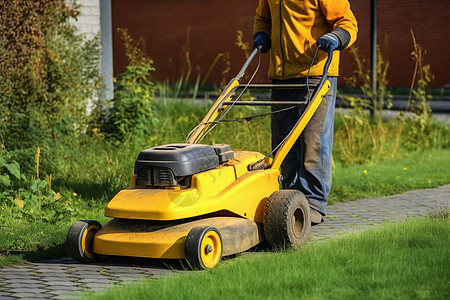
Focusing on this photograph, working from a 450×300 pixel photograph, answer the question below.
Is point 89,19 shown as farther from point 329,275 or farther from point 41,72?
point 329,275

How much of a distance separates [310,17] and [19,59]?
10.7 feet

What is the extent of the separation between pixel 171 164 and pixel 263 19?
214 cm

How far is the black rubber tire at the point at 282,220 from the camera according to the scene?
5.18m

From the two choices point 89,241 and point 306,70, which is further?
point 306,70

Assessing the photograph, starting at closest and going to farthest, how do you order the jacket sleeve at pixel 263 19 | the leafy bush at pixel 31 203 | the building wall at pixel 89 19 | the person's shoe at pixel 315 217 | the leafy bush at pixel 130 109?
the person's shoe at pixel 315 217
the leafy bush at pixel 31 203
the jacket sleeve at pixel 263 19
the leafy bush at pixel 130 109
the building wall at pixel 89 19

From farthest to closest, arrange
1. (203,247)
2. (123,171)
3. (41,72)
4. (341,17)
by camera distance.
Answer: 1. (41,72)
2. (123,171)
3. (341,17)
4. (203,247)

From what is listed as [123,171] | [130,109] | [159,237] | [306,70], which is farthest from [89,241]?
[130,109]

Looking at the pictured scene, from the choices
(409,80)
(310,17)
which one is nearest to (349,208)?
(310,17)

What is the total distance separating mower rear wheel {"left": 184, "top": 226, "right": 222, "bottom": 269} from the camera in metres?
4.63

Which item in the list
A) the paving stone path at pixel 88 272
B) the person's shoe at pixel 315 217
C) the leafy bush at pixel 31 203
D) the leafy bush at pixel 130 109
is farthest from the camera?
the leafy bush at pixel 130 109

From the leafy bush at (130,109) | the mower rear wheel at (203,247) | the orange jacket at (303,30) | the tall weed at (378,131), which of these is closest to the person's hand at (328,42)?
the orange jacket at (303,30)

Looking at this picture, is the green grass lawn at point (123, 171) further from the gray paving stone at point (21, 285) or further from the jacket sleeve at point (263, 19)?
the jacket sleeve at point (263, 19)

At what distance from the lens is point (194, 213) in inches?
192

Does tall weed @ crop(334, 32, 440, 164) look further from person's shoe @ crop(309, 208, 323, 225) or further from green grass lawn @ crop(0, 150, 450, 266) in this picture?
person's shoe @ crop(309, 208, 323, 225)
